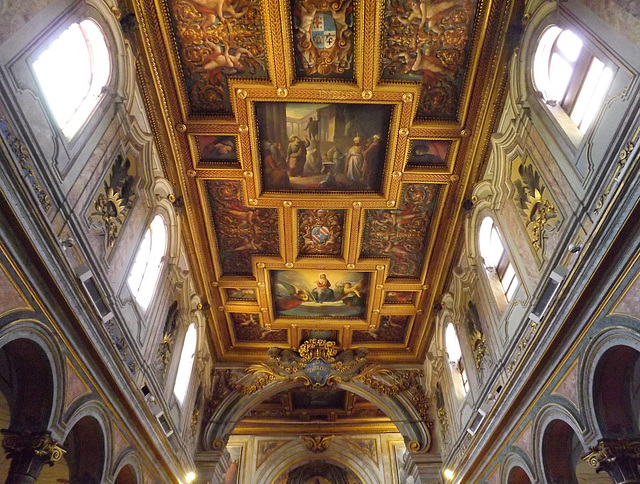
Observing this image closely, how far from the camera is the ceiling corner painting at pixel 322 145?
9953 mm

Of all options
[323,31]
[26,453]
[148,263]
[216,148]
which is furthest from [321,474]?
[323,31]

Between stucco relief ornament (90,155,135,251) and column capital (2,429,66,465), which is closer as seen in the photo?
column capital (2,429,66,465)

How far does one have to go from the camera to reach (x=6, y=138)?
493 centimetres

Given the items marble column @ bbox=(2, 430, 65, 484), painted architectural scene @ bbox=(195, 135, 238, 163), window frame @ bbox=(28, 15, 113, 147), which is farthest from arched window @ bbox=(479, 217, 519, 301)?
marble column @ bbox=(2, 430, 65, 484)

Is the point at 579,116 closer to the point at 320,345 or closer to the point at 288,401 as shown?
the point at 320,345

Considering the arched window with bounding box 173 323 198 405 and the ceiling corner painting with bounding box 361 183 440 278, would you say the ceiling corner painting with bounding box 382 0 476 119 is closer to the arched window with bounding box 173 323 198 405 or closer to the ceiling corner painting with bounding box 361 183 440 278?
the ceiling corner painting with bounding box 361 183 440 278

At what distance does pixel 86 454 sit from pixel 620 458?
7724 millimetres

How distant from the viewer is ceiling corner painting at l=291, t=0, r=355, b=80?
328 inches

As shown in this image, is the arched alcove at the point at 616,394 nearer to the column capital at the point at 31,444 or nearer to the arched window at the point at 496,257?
the arched window at the point at 496,257

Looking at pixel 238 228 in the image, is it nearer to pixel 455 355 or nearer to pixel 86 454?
pixel 86 454

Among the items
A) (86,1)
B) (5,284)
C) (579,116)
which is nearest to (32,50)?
(86,1)

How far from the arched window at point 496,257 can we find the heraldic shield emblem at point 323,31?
499 cm

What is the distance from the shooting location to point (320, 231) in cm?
1271

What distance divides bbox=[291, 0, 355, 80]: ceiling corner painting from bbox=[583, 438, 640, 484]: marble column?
7395 mm
